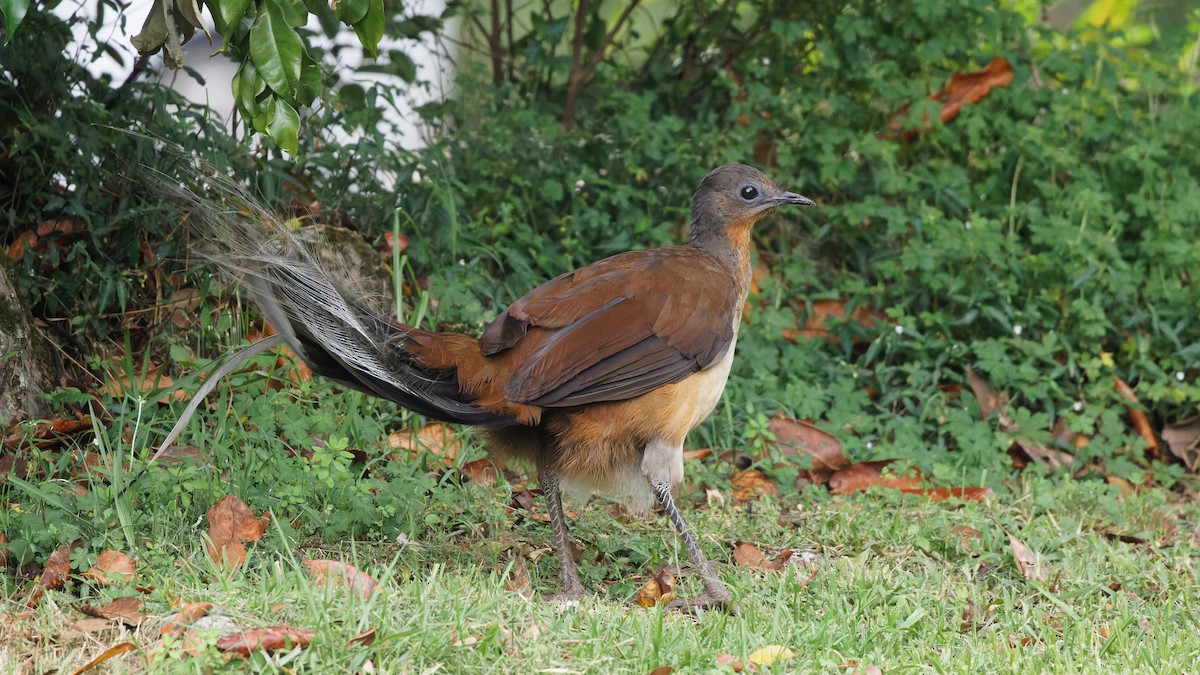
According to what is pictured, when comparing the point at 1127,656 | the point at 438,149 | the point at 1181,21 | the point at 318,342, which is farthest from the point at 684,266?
the point at 1181,21

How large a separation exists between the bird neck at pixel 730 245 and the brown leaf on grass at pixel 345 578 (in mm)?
1923

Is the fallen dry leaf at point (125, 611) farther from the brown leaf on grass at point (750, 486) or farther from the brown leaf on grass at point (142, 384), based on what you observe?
the brown leaf on grass at point (750, 486)

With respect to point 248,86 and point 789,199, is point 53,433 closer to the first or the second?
point 248,86

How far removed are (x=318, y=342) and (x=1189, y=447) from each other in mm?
4525

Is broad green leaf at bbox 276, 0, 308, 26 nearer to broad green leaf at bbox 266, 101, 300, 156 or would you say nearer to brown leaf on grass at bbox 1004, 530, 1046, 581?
broad green leaf at bbox 266, 101, 300, 156

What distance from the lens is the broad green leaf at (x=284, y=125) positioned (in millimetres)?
3262

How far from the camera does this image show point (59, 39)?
5305mm

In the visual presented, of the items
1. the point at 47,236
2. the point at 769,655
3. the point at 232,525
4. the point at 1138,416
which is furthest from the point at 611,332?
the point at 1138,416

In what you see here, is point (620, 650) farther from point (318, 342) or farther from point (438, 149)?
point (438, 149)

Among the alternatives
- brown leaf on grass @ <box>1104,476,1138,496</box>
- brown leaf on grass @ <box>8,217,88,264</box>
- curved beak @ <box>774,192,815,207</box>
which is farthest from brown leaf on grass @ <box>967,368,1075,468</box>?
brown leaf on grass @ <box>8,217,88,264</box>

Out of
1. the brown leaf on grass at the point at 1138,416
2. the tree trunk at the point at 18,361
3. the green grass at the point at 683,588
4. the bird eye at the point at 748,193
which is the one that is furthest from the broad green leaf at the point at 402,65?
the brown leaf on grass at the point at 1138,416

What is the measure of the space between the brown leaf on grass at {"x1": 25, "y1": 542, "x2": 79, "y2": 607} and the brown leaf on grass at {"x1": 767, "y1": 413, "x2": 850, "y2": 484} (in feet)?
10.1

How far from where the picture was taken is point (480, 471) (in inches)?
199

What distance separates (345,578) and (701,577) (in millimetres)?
1322
